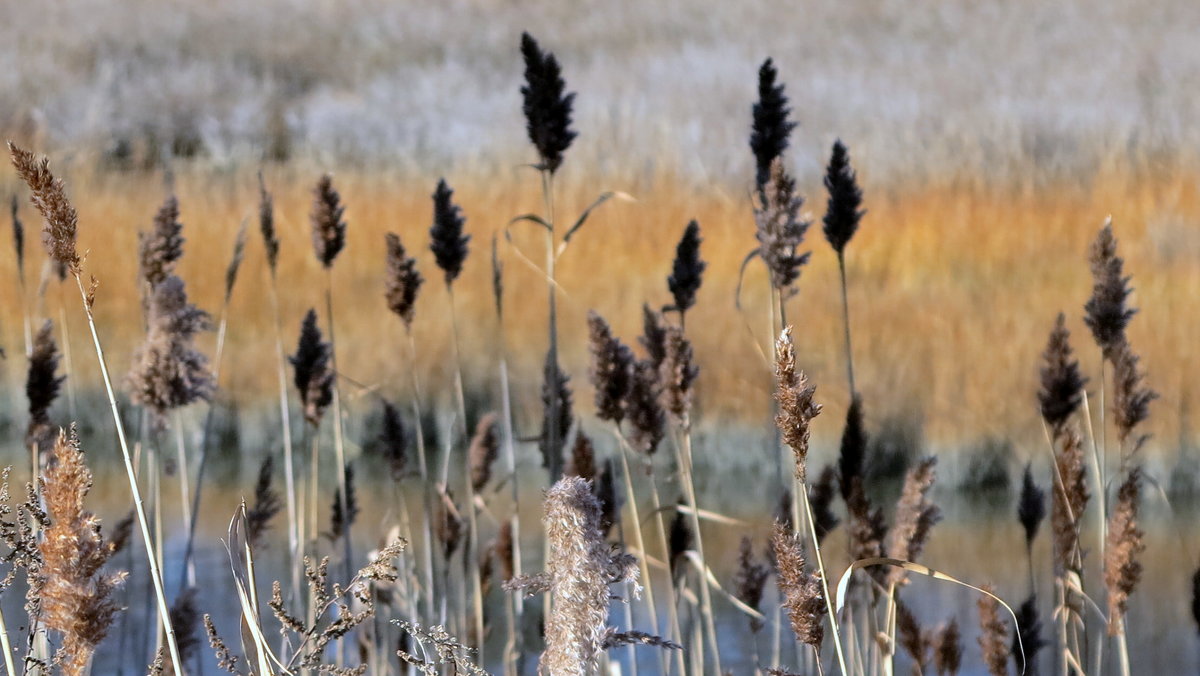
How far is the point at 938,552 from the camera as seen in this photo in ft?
18.2

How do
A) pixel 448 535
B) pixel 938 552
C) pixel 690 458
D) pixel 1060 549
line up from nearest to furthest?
pixel 690 458, pixel 1060 549, pixel 448 535, pixel 938 552

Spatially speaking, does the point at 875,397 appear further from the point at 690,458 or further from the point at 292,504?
the point at 690,458

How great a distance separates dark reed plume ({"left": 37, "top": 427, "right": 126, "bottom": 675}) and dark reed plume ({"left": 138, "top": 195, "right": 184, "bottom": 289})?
6.09 ft

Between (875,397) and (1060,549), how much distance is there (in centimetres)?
370

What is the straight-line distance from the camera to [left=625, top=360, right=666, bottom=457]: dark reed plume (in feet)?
8.03

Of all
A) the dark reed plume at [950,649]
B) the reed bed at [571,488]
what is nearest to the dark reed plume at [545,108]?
the reed bed at [571,488]

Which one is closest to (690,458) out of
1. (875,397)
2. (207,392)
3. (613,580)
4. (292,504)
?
(613,580)

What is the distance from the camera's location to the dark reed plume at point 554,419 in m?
2.56

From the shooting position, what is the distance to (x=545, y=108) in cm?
255

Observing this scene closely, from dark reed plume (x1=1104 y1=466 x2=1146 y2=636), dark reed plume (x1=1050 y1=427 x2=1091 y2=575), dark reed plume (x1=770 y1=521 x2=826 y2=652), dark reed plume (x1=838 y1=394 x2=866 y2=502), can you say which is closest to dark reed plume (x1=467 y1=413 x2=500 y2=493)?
dark reed plume (x1=838 y1=394 x2=866 y2=502)

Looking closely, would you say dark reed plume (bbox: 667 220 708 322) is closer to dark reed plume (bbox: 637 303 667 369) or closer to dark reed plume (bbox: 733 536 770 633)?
dark reed plume (bbox: 637 303 667 369)

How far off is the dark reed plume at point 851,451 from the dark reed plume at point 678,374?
301 millimetres

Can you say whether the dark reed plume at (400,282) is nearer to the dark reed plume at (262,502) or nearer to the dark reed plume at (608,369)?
the dark reed plume at (262,502)

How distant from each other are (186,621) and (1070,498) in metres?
1.95
